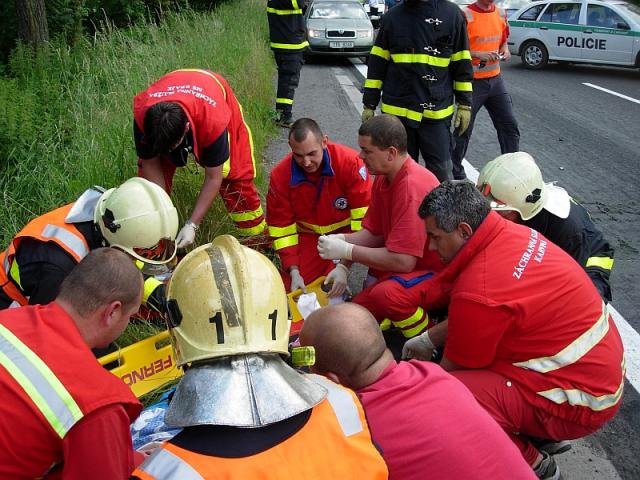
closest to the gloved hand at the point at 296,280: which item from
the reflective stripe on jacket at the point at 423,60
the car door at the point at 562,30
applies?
the reflective stripe on jacket at the point at 423,60

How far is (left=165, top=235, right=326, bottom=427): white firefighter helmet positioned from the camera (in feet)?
4.99

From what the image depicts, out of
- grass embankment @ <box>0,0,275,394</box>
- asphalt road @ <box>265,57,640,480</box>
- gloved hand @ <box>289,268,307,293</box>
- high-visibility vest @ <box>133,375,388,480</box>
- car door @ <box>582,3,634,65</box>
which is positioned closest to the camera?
high-visibility vest @ <box>133,375,388,480</box>

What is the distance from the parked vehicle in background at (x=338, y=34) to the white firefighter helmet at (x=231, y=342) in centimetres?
1160

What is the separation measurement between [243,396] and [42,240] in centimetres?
140

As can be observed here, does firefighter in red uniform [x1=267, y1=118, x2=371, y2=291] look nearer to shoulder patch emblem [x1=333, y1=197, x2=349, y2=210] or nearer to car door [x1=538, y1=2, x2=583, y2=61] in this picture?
shoulder patch emblem [x1=333, y1=197, x2=349, y2=210]

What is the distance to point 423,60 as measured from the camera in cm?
467

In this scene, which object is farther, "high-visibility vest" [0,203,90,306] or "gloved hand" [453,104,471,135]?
"gloved hand" [453,104,471,135]

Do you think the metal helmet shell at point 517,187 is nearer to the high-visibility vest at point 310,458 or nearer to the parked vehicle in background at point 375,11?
the high-visibility vest at point 310,458

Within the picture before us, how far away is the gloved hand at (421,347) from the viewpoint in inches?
121

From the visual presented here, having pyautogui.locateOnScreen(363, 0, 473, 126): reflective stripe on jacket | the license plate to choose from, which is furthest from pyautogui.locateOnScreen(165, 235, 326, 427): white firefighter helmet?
the license plate

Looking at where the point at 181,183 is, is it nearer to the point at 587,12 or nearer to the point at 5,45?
the point at 5,45

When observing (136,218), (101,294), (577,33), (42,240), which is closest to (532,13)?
(577,33)

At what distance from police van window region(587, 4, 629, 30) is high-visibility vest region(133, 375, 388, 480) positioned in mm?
12690

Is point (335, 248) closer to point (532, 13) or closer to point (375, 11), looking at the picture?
point (532, 13)
